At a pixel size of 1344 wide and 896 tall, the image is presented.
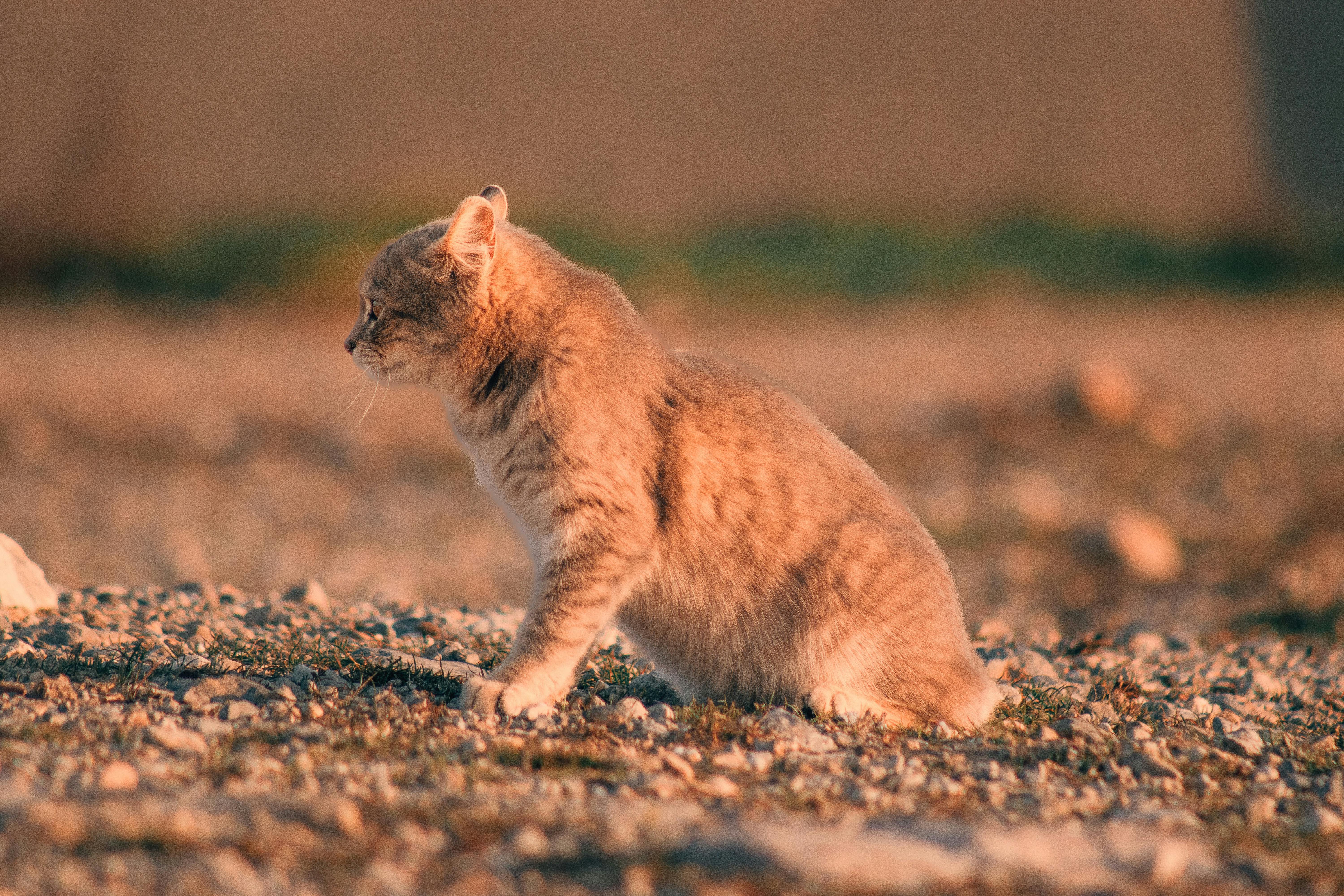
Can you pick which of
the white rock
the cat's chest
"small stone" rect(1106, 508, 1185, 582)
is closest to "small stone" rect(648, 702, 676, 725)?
the cat's chest

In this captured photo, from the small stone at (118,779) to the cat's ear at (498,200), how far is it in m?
2.79

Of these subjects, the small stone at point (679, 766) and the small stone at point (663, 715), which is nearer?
the small stone at point (679, 766)

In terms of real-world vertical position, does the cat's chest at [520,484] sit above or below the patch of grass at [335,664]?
above

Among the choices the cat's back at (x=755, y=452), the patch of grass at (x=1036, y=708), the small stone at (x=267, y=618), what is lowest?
the small stone at (x=267, y=618)

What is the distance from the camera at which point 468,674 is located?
464 cm

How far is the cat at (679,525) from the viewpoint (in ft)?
13.9

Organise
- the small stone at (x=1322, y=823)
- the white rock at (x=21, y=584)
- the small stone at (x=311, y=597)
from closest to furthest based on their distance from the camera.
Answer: the small stone at (x=1322, y=823)
the white rock at (x=21, y=584)
the small stone at (x=311, y=597)

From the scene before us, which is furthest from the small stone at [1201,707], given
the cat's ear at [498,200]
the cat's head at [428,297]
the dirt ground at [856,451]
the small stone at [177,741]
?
the small stone at [177,741]

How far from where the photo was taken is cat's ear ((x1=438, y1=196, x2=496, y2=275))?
462 centimetres

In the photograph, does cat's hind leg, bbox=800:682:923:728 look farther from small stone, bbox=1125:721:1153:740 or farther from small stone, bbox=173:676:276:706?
small stone, bbox=173:676:276:706

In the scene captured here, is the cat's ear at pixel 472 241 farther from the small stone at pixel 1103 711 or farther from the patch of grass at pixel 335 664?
the small stone at pixel 1103 711

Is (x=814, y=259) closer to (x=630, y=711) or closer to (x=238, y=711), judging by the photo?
(x=630, y=711)

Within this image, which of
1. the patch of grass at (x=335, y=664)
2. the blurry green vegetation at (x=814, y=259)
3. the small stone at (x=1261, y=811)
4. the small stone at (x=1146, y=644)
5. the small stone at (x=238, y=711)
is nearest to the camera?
the small stone at (x=1261, y=811)

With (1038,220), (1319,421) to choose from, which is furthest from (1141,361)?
(1038,220)
